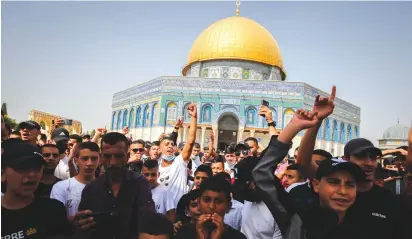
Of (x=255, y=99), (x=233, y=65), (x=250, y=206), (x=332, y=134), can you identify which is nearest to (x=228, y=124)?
(x=255, y=99)

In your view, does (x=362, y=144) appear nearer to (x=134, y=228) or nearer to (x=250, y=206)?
(x=250, y=206)

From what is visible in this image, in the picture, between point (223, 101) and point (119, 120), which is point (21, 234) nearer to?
point (223, 101)

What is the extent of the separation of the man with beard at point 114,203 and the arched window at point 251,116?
2181cm

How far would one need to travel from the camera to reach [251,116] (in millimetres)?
24375

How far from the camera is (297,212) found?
2.00m

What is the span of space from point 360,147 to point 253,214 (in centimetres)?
89

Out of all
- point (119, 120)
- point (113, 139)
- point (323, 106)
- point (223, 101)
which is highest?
point (223, 101)

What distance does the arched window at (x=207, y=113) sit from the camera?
24.4 metres

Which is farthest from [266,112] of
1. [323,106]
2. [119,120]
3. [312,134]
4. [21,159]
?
[119,120]

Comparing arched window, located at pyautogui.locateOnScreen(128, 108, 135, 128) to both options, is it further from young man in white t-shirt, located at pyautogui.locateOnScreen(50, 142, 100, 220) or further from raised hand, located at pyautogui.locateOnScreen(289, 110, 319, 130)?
raised hand, located at pyautogui.locateOnScreen(289, 110, 319, 130)

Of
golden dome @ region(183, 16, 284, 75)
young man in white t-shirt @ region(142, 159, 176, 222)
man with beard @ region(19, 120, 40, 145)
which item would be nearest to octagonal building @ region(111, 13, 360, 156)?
golden dome @ region(183, 16, 284, 75)

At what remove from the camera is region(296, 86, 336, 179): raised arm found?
86.4 inches

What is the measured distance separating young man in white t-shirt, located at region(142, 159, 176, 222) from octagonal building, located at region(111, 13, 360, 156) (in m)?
20.4

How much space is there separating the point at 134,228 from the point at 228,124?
2276 cm
